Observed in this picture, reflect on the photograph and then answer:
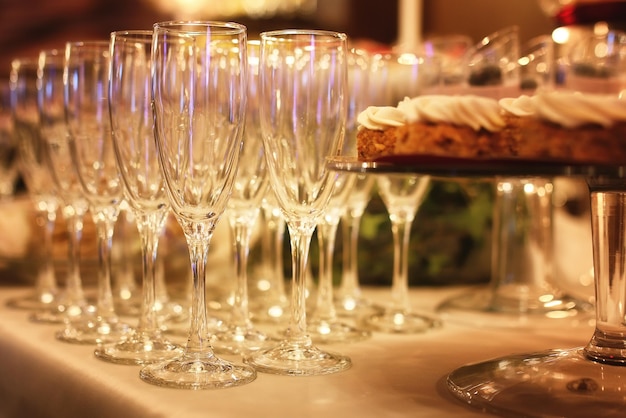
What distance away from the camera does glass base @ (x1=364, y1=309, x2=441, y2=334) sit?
1295 mm

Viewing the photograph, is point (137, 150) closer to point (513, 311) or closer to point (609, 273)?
point (609, 273)

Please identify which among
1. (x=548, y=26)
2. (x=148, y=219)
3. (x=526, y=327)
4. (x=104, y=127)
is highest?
(x=548, y=26)

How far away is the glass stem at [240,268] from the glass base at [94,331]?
0.53ft

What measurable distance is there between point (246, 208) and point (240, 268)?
0.08 metres

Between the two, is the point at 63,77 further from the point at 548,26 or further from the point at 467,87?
the point at 548,26

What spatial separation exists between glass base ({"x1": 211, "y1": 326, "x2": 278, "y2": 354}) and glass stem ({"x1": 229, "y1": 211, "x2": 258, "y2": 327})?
0.01 metres

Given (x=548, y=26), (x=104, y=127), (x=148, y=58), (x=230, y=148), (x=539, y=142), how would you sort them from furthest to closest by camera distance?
(x=548, y=26), (x=104, y=127), (x=148, y=58), (x=230, y=148), (x=539, y=142)

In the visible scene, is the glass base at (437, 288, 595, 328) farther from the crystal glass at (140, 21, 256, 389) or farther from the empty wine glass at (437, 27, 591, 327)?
the crystal glass at (140, 21, 256, 389)

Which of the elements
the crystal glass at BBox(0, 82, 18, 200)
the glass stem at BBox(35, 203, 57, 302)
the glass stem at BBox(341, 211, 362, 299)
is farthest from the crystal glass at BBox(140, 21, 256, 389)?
the crystal glass at BBox(0, 82, 18, 200)

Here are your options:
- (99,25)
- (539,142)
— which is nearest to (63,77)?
(539,142)

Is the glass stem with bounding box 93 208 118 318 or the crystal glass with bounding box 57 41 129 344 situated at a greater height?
the crystal glass with bounding box 57 41 129 344

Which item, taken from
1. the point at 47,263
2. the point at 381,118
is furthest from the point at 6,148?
the point at 381,118

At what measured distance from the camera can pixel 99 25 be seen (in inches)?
215

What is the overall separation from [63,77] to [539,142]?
746mm
